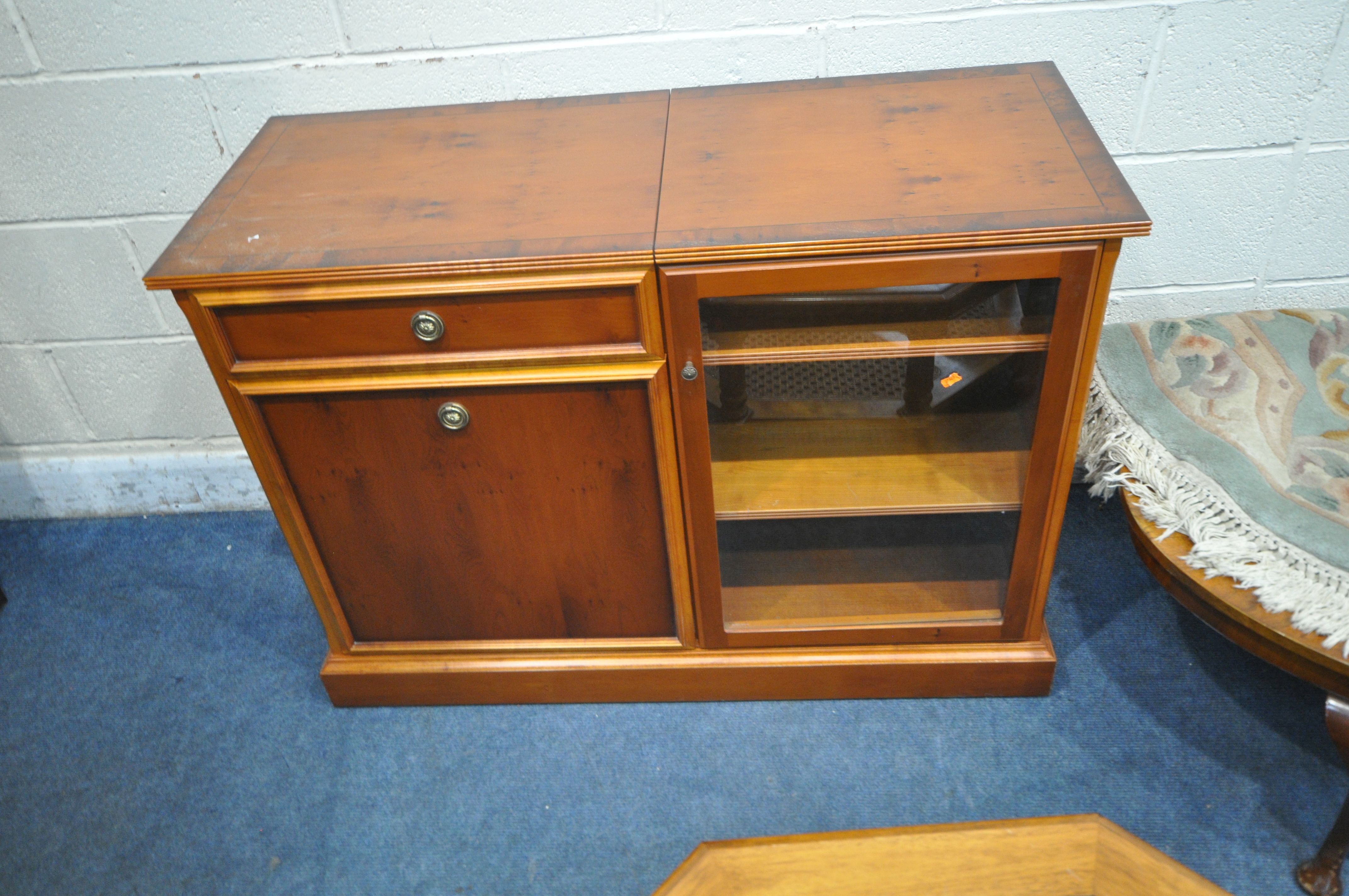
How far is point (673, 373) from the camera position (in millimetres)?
1173

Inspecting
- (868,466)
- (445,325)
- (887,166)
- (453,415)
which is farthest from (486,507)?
(887,166)

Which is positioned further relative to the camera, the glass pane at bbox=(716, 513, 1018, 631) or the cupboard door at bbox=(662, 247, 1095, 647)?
the glass pane at bbox=(716, 513, 1018, 631)

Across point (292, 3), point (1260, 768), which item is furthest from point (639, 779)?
point (292, 3)

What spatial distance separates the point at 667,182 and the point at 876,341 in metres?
0.33

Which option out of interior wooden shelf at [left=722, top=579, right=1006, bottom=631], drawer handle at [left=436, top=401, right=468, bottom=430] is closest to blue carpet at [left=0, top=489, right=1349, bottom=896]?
interior wooden shelf at [left=722, top=579, right=1006, bottom=631]

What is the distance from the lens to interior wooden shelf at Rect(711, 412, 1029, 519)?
132 cm

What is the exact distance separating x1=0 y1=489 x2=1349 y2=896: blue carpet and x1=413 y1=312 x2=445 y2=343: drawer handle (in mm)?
734

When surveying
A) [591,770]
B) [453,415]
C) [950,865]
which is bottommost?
[591,770]

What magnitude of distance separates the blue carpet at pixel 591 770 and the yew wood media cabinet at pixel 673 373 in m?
0.08

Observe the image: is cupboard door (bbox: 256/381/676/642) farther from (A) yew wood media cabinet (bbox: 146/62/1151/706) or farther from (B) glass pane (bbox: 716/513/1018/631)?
(B) glass pane (bbox: 716/513/1018/631)

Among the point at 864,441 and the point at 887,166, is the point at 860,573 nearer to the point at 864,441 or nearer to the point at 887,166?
the point at 864,441

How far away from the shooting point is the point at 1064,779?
55.9 inches

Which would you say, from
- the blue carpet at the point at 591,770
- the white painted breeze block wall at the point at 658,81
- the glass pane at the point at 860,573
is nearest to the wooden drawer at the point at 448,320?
the glass pane at the point at 860,573

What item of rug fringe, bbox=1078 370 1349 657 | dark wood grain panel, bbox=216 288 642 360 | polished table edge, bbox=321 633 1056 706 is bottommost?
polished table edge, bbox=321 633 1056 706
